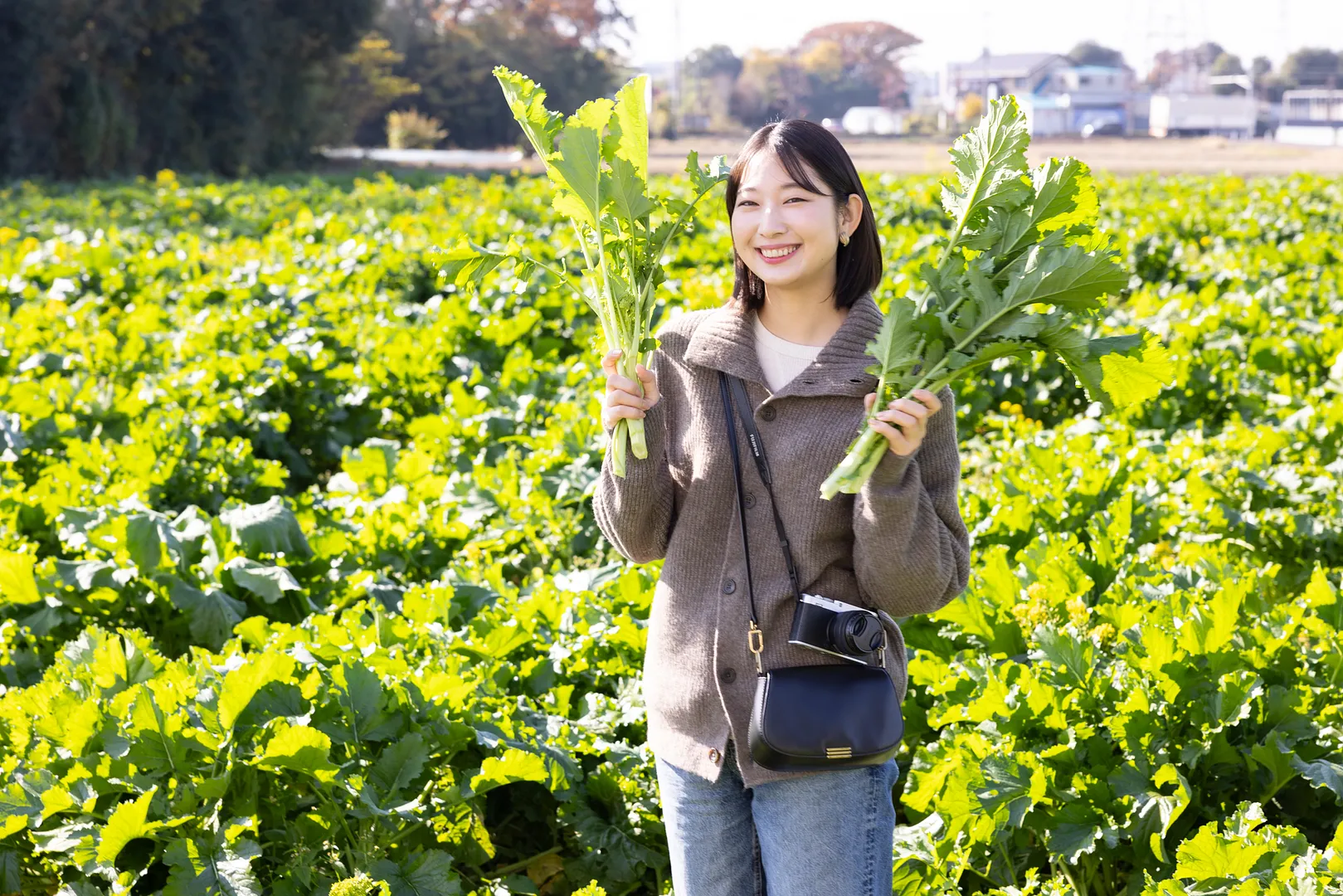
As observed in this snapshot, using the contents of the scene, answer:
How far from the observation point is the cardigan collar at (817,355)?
208 centimetres

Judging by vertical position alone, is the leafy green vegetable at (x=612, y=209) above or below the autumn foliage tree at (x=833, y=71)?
below

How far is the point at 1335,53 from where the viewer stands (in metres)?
115

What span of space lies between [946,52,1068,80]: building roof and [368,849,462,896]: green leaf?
304ft

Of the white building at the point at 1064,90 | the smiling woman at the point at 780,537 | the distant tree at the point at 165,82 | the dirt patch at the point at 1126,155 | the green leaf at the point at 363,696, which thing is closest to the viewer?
the smiling woman at the point at 780,537

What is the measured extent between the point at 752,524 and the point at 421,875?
1.22 m

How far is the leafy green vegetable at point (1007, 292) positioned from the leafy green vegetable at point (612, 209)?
1.43 feet

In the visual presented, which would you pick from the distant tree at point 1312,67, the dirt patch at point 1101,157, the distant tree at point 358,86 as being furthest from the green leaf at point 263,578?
the distant tree at point 1312,67

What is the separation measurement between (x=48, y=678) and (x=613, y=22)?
77036 millimetres

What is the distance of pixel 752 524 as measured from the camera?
212cm

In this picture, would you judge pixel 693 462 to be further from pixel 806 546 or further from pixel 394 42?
pixel 394 42

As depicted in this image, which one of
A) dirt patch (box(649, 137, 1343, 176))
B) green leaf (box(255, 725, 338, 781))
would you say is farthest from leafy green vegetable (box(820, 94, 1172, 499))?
dirt patch (box(649, 137, 1343, 176))

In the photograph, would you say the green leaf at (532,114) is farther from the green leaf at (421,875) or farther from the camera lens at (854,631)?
the green leaf at (421,875)

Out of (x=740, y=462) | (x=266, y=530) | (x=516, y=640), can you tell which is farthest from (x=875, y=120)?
(x=740, y=462)

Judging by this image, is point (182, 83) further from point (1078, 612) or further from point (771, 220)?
point (771, 220)
